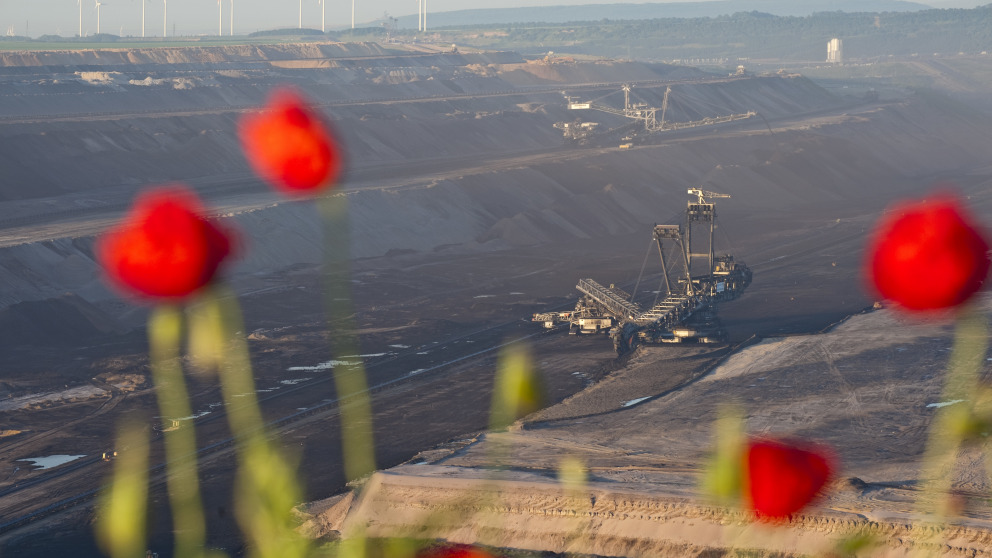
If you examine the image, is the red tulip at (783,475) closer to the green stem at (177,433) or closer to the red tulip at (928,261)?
the green stem at (177,433)

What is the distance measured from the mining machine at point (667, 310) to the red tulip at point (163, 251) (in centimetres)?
2131

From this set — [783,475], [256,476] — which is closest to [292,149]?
[256,476]

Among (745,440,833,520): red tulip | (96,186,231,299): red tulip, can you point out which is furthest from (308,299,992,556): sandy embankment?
(96,186,231,299): red tulip

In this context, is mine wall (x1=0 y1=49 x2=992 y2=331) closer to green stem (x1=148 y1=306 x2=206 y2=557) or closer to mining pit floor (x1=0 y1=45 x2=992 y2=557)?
mining pit floor (x1=0 y1=45 x2=992 y2=557)

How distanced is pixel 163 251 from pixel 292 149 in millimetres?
42292

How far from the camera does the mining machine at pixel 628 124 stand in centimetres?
A: 14188

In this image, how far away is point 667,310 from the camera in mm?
66312

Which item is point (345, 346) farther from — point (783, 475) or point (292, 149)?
point (292, 149)

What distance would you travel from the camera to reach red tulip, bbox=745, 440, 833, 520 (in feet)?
116

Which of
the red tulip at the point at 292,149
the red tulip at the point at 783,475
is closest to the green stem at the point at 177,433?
the red tulip at the point at 783,475

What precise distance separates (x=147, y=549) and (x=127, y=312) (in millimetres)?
35578

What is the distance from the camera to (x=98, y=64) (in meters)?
175

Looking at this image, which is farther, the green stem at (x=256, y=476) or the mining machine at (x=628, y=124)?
the mining machine at (x=628, y=124)

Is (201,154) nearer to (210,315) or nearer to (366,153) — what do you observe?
(366,153)
